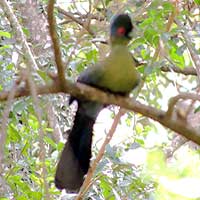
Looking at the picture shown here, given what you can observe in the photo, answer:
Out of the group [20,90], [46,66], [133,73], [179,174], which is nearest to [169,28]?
[133,73]

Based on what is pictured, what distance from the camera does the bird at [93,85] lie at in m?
2.20

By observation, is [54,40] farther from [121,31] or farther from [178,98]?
[121,31]

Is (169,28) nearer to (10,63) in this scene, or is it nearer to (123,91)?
(123,91)

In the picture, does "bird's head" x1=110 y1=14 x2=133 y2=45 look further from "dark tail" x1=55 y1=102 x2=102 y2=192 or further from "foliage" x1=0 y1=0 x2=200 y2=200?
"dark tail" x1=55 y1=102 x2=102 y2=192

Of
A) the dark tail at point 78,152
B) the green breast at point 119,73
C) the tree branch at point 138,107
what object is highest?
the green breast at point 119,73

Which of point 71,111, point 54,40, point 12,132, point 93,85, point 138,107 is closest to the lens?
point 54,40

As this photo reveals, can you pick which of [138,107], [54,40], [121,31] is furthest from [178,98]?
[121,31]

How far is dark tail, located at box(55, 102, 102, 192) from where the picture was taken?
2299mm

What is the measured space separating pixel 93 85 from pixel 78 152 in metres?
0.30

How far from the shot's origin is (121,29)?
7.63ft

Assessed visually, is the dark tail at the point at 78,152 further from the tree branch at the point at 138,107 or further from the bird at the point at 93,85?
the tree branch at the point at 138,107

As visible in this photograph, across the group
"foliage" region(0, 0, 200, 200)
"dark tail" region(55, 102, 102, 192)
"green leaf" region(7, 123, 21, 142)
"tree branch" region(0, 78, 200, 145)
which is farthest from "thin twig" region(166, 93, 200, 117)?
"green leaf" region(7, 123, 21, 142)

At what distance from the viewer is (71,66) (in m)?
2.96

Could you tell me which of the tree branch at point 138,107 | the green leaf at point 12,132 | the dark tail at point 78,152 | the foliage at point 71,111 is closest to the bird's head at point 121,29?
the foliage at point 71,111
